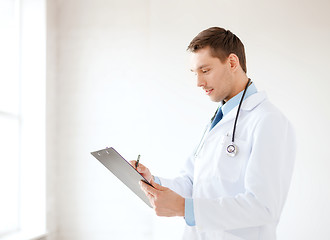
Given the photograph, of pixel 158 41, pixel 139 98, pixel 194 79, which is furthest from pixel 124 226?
pixel 158 41

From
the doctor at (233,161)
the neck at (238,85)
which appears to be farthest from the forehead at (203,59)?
the neck at (238,85)

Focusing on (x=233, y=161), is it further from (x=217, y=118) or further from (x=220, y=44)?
(x=220, y=44)

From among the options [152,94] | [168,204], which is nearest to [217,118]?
[168,204]

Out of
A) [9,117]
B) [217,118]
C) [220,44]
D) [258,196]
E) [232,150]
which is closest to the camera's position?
[258,196]

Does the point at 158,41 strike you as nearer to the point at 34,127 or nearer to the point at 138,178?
the point at 34,127

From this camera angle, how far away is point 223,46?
1567 millimetres

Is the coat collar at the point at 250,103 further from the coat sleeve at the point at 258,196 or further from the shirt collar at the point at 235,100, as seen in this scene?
the coat sleeve at the point at 258,196

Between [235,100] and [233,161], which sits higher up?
[235,100]

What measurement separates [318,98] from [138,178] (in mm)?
1364

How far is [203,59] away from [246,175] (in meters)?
0.47

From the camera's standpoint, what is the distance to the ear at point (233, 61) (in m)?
1.57

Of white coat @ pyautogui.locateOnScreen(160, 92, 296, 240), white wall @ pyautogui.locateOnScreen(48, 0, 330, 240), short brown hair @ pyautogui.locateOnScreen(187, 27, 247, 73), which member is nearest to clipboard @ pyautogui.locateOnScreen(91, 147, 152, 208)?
white coat @ pyautogui.locateOnScreen(160, 92, 296, 240)

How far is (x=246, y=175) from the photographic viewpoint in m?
1.37

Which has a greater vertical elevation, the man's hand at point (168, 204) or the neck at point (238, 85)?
the neck at point (238, 85)
